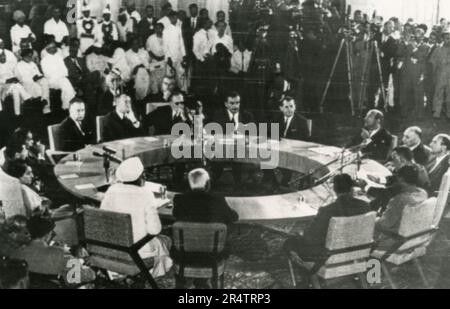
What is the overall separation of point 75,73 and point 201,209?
418 cm

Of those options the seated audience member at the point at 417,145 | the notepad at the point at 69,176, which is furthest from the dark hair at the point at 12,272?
the seated audience member at the point at 417,145

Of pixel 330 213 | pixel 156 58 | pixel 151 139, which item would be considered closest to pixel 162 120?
pixel 151 139

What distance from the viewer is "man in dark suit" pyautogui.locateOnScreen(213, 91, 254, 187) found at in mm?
6148

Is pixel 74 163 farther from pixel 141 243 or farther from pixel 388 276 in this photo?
pixel 388 276

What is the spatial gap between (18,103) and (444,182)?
476cm

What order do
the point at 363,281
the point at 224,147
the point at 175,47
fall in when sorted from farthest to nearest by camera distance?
the point at 175,47 → the point at 224,147 → the point at 363,281

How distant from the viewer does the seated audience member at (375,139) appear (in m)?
5.58

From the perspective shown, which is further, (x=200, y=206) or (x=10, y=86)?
(x=10, y=86)

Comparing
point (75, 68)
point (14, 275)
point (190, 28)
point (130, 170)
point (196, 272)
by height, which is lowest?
point (196, 272)

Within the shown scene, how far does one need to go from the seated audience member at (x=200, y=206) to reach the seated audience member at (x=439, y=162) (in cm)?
202

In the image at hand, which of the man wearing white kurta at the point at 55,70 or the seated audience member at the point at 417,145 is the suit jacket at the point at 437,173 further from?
the man wearing white kurta at the point at 55,70

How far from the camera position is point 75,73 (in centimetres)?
741

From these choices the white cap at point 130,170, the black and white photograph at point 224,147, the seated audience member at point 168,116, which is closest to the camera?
the black and white photograph at point 224,147
